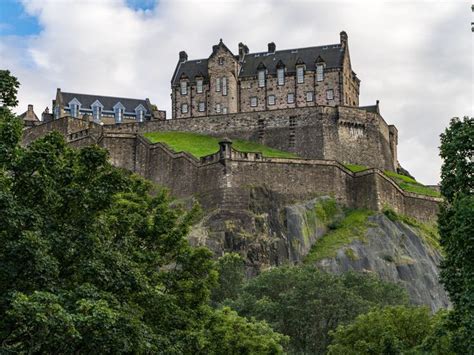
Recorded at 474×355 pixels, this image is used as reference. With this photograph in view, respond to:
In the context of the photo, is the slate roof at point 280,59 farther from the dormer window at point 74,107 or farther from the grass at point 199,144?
the dormer window at point 74,107

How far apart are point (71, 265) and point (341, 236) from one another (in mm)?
53946

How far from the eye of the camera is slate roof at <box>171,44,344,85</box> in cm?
10038

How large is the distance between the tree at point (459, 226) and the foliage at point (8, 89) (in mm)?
13330

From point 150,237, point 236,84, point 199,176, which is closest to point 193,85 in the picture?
point 236,84

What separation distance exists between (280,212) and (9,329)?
55.1 meters

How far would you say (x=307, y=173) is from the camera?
8081 cm

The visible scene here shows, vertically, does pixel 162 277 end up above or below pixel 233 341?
above

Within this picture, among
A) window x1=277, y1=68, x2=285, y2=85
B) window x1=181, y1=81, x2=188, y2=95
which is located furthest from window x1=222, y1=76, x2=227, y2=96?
window x1=277, y1=68, x2=285, y2=85

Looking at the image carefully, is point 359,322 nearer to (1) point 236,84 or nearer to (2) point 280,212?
(2) point 280,212

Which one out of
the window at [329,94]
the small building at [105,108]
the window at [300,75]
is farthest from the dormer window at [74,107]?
the window at [329,94]

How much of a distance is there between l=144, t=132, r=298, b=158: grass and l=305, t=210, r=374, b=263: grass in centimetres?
1005

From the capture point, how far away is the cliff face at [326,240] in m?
72.2

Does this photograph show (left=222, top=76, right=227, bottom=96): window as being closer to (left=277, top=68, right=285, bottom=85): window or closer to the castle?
the castle

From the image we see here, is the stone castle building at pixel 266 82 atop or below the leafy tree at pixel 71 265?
atop
